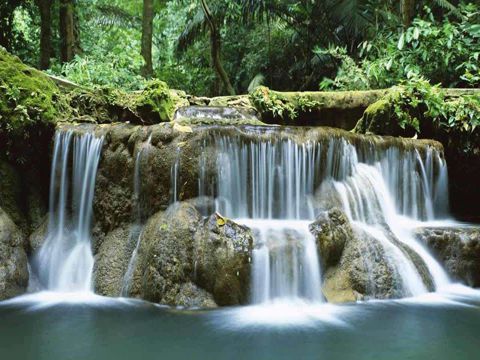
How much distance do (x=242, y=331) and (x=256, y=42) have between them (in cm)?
1280

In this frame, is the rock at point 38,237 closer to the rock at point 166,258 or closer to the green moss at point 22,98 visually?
the green moss at point 22,98

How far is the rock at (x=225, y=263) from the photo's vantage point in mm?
4816

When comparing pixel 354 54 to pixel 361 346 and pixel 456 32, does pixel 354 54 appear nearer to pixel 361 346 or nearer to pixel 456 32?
pixel 456 32

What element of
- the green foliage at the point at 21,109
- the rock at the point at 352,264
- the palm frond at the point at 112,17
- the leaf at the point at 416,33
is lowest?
the rock at the point at 352,264

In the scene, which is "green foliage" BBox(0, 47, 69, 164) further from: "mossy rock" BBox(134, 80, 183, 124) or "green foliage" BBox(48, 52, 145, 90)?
"green foliage" BBox(48, 52, 145, 90)

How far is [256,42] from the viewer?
15.5 m

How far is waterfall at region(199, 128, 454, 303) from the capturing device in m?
4.99

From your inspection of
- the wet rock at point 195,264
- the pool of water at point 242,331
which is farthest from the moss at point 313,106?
the pool of water at point 242,331

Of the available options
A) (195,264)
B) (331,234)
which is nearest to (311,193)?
(331,234)

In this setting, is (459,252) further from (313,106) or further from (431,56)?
(431,56)

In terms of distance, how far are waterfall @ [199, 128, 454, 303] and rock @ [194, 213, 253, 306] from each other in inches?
5.0

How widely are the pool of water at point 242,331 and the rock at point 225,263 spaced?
191 millimetres

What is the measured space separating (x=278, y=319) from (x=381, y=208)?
2.82m

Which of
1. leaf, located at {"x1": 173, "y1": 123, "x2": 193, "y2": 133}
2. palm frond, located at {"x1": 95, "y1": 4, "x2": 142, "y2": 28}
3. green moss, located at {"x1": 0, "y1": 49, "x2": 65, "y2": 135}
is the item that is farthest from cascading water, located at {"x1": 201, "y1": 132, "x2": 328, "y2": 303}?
palm frond, located at {"x1": 95, "y1": 4, "x2": 142, "y2": 28}
